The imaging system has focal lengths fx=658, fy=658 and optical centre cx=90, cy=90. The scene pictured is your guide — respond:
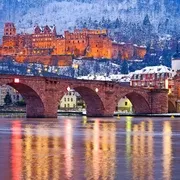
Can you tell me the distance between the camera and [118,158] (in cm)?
2684

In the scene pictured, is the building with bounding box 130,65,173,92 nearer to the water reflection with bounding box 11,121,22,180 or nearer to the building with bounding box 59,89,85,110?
the building with bounding box 59,89,85,110

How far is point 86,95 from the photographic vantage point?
106688 millimetres

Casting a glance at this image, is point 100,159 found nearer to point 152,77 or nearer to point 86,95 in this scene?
point 86,95

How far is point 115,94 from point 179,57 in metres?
54.5

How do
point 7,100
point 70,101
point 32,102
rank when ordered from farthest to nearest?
point 7,100 → point 70,101 → point 32,102

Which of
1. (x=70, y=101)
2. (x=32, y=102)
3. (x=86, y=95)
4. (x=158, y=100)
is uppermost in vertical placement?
(x=86, y=95)

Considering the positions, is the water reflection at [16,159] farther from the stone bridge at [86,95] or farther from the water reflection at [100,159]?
the stone bridge at [86,95]

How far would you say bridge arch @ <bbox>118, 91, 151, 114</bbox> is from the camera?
11661 centimetres

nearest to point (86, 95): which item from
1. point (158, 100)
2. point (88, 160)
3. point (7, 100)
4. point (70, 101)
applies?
point (158, 100)

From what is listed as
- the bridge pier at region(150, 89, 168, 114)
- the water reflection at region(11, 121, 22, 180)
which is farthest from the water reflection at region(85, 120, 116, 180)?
the bridge pier at region(150, 89, 168, 114)

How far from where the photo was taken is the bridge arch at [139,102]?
4591 inches

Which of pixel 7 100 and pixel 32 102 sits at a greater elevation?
pixel 7 100

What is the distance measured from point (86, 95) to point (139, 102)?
17.0 meters

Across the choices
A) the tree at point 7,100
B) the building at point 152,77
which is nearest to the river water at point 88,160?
the building at point 152,77
